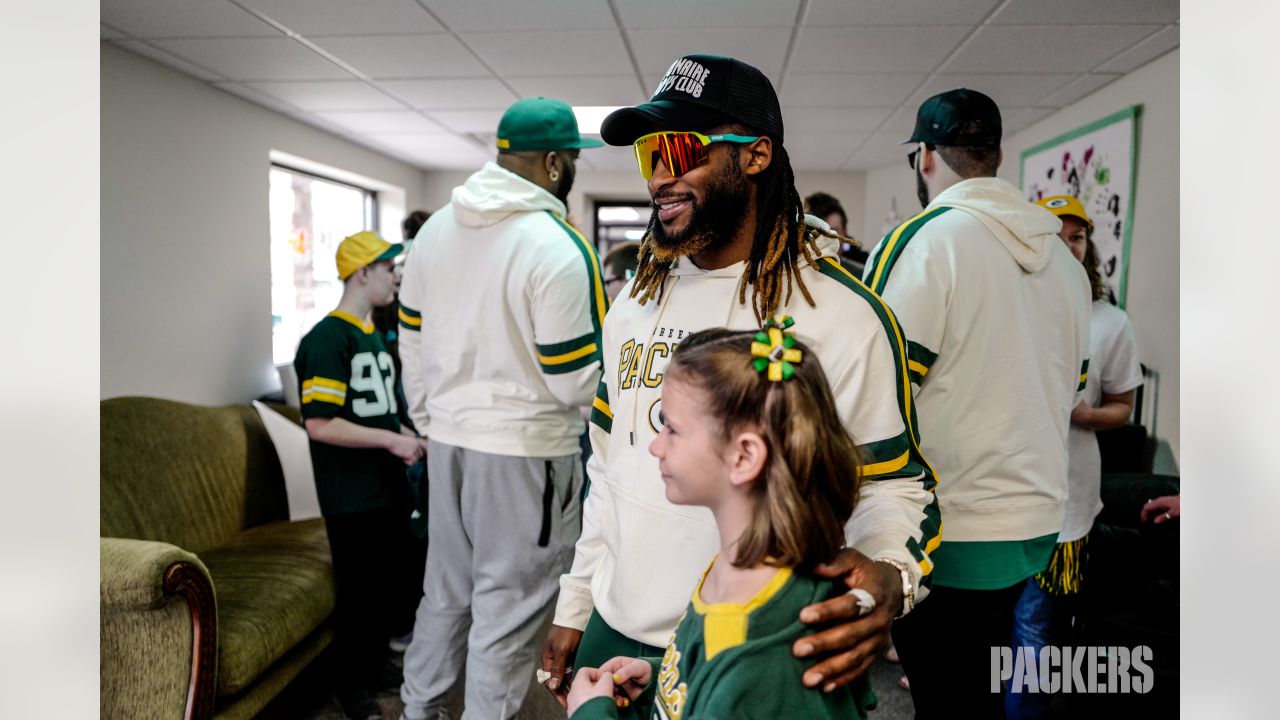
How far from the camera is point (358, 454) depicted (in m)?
2.83

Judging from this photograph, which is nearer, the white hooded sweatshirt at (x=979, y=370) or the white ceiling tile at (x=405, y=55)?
the white hooded sweatshirt at (x=979, y=370)

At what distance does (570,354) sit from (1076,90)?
3.68 m

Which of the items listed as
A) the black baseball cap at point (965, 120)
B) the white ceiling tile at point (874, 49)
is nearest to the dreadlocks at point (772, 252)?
the black baseball cap at point (965, 120)

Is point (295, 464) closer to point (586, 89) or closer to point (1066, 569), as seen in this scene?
point (586, 89)

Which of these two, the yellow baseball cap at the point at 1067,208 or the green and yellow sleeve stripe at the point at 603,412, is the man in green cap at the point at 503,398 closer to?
the green and yellow sleeve stripe at the point at 603,412

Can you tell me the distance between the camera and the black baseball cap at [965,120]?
1829 millimetres

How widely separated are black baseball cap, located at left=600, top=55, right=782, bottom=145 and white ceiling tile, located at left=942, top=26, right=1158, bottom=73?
2.67m

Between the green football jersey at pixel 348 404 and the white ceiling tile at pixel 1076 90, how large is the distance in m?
3.67

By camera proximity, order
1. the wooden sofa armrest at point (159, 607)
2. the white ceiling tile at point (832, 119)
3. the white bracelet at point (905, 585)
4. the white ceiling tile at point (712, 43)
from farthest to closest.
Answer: the white ceiling tile at point (832, 119) < the white ceiling tile at point (712, 43) < the wooden sofa armrest at point (159, 607) < the white bracelet at point (905, 585)

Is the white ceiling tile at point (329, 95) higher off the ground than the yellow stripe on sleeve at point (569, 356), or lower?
higher

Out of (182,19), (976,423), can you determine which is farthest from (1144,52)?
(182,19)
